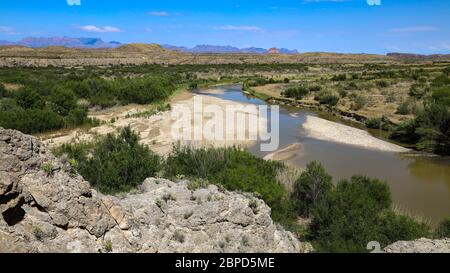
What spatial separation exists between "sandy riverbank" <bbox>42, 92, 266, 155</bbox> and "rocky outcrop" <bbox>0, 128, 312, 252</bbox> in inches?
458

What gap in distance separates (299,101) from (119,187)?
35.5 metres

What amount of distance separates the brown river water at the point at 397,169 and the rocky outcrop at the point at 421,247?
18.1ft

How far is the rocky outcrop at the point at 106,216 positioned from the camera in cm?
598

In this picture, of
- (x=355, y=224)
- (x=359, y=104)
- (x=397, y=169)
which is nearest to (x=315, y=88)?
(x=359, y=104)

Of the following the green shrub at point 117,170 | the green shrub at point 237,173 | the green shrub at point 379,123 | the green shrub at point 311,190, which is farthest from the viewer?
the green shrub at point 379,123

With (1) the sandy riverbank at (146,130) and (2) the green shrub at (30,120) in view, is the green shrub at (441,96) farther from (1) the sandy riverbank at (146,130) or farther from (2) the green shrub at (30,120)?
(2) the green shrub at (30,120)

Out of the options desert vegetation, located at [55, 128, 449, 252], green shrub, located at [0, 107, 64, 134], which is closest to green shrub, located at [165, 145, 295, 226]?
desert vegetation, located at [55, 128, 449, 252]

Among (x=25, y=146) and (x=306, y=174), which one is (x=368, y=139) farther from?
(x=25, y=146)

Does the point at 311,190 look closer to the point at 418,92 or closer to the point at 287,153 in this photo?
the point at 287,153

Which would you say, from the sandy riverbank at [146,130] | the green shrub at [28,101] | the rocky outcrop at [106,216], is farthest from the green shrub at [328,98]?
the rocky outcrop at [106,216]

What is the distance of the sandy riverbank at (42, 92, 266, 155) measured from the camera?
23.6 m

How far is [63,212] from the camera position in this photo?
6477mm

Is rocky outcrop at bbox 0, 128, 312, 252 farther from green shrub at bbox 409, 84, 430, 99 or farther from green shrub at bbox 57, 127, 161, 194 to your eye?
green shrub at bbox 409, 84, 430, 99
